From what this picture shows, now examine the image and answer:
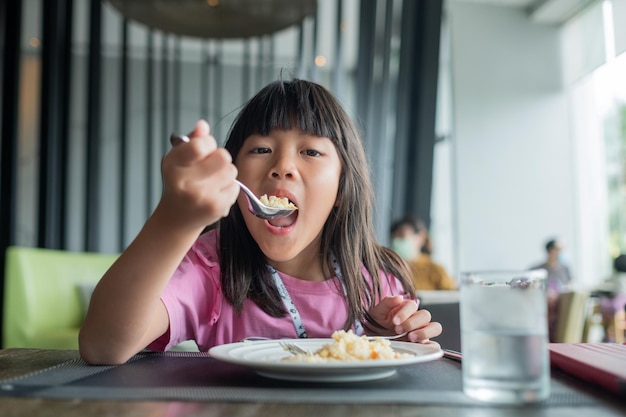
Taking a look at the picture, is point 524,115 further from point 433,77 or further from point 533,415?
point 533,415

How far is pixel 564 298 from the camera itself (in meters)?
3.45

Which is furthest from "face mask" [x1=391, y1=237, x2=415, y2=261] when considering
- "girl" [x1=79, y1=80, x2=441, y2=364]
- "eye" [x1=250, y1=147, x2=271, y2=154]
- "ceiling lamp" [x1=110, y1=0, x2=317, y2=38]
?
"eye" [x1=250, y1=147, x2=271, y2=154]

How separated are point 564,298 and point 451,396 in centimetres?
319

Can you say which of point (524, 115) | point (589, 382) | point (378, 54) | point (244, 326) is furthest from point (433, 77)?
point (589, 382)

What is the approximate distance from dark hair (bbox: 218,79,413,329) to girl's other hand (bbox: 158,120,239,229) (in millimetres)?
455

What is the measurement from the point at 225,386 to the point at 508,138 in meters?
6.13

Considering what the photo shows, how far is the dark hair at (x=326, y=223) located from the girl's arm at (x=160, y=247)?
32 centimetres

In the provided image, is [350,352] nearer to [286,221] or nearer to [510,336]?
[510,336]

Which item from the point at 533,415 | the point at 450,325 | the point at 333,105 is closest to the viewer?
the point at 533,415

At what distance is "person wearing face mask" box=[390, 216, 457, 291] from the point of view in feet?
13.0

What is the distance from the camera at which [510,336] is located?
492 millimetres

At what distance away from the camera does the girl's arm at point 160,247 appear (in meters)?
0.57

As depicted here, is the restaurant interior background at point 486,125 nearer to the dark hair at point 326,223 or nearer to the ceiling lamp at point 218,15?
the ceiling lamp at point 218,15

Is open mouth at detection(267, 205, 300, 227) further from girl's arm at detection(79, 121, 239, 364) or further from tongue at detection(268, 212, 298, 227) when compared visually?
girl's arm at detection(79, 121, 239, 364)
